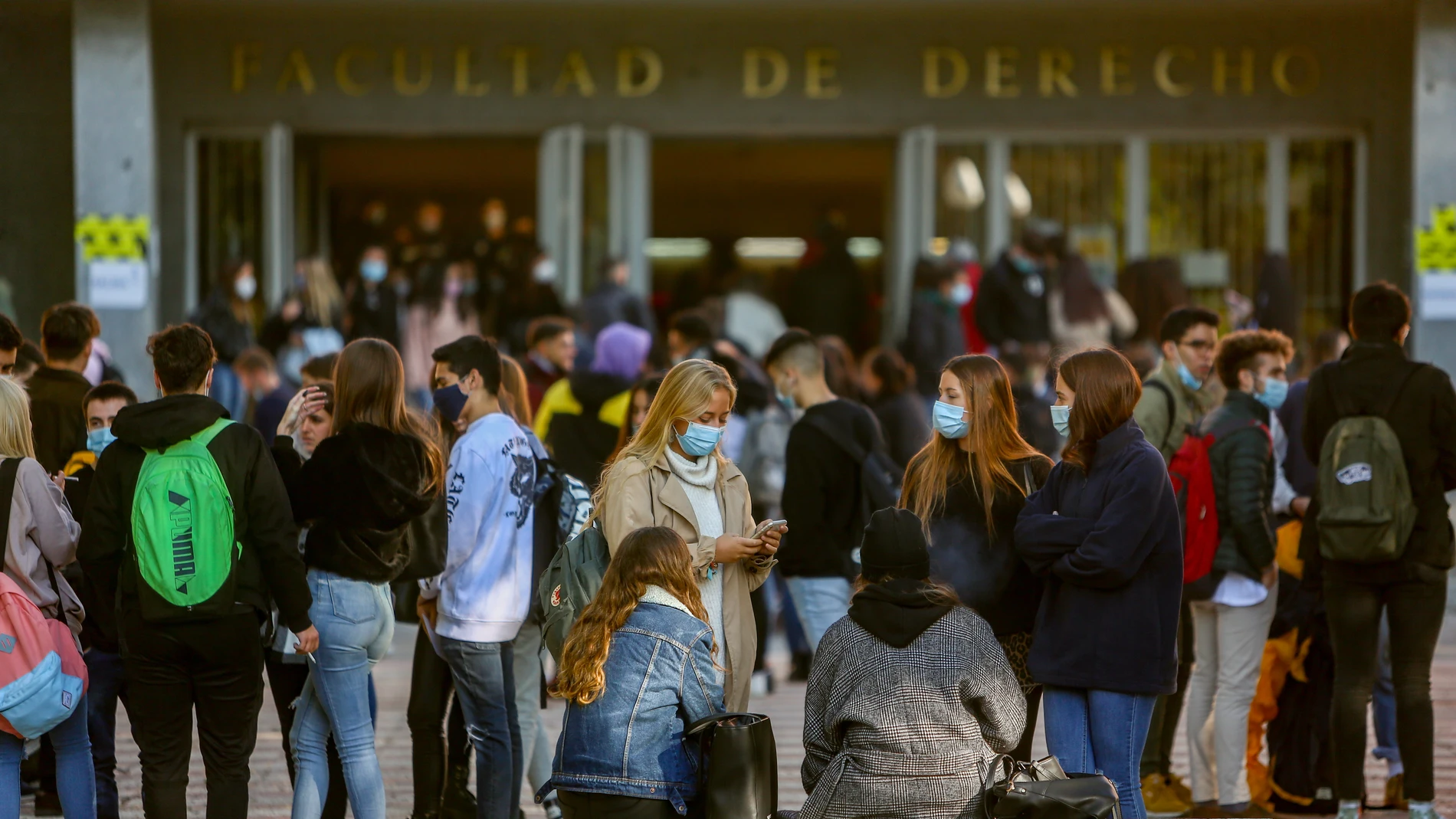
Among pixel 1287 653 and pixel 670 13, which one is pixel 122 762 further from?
pixel 670 13

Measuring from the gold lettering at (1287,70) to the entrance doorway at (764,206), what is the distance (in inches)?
229

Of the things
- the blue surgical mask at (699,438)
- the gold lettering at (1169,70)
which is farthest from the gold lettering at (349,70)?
the blue surgical mask at (699,438)

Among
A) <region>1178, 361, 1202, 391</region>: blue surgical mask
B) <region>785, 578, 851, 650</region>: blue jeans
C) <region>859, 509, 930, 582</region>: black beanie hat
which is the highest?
<region>1178, 361, 1202, 391</region>: blue surgical mask

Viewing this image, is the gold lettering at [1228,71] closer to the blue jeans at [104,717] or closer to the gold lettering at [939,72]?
the gold lettering at [939,72]

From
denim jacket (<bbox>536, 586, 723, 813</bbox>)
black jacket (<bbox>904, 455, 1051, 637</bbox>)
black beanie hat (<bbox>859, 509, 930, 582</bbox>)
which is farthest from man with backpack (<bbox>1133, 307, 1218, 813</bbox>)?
denim jacket (<bbox>536, 586, 723, 813</bbox>)

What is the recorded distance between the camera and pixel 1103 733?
18.7ft

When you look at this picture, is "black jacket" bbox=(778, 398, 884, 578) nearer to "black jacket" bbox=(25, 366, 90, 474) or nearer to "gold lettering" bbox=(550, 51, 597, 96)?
"black jacket" bbox=(25, 366, 90, 474)

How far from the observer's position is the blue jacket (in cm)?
561

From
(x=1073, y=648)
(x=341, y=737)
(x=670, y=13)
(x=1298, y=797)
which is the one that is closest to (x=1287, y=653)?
(x=1298, y=797)

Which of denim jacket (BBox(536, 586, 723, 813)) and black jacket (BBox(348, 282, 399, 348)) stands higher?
black jacket (BBox(348, 282, 399, 348))

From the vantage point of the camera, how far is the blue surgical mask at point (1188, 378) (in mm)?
7473

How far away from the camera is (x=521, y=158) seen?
2200cm

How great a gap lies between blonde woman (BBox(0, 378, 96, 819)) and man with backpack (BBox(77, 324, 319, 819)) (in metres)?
0.34

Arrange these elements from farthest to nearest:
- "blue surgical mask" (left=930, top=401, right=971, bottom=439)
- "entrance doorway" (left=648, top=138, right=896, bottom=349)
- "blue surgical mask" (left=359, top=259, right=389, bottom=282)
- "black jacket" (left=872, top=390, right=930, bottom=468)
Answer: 1. "entrance doorway" (left=648, top=138, right=896, bottom=349)
2. "blue surgical mask" (left=359, top=259, right=389, bottom=282)
3. "black jacket" (left=872, top=390, right=930, bottom=468)
4. "blue surgical mask" (left=930, top=401, right=971, bottom=439)
